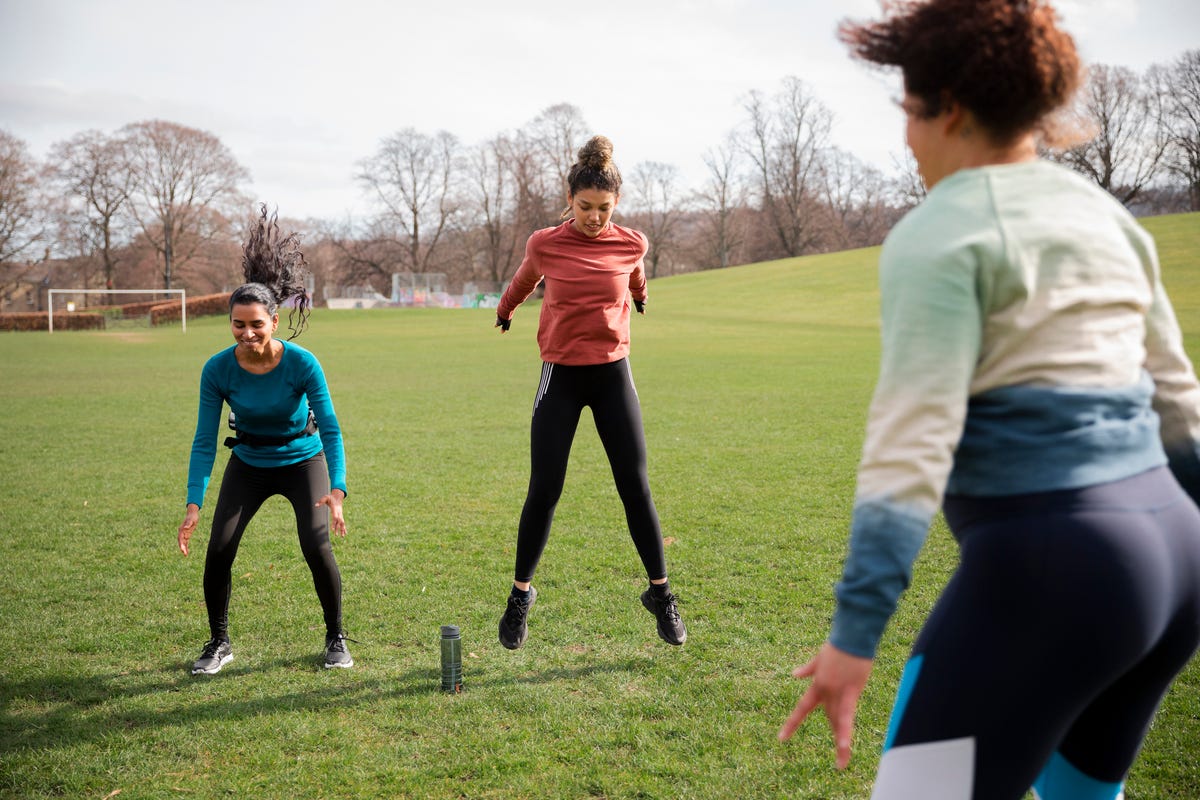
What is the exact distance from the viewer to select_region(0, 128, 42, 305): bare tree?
52594 millimetres

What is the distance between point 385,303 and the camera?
62.7 metres

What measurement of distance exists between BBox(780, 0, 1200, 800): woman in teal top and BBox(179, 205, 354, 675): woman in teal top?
11.7 feet

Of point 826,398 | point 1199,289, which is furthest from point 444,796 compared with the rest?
point 1199,289

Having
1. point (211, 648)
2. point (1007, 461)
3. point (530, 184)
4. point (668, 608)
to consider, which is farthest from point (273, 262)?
point (530, 184)

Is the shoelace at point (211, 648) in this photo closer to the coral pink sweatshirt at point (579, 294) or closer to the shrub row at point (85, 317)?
the coral pink sweatshirt at point (579, 294)

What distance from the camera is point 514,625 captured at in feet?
15.6

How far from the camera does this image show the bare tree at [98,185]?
56000mm

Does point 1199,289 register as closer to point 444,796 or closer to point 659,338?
point 659,338

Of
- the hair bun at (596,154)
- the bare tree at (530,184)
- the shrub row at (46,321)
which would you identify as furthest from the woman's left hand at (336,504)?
the bare tree at (530,184)

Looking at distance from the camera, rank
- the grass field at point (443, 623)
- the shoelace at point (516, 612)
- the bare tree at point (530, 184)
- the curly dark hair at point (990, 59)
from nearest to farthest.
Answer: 1. the curly dark hair at point (990, 59)
2. the grass field at point (443, 623)
3. the shoelace at point (516, 612)
4. the bare tree at point (530, 184)

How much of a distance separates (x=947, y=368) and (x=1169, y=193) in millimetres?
77930

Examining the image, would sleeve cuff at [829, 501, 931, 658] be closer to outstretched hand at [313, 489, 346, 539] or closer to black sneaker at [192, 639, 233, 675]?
outstretched hand at [313, 489, 346, 539]

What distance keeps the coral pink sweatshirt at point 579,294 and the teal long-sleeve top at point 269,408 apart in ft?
4.02

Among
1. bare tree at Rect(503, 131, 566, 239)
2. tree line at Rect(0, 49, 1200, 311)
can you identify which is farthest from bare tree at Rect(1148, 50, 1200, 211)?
bare tree at Rect(503, 131, 566, 239)
